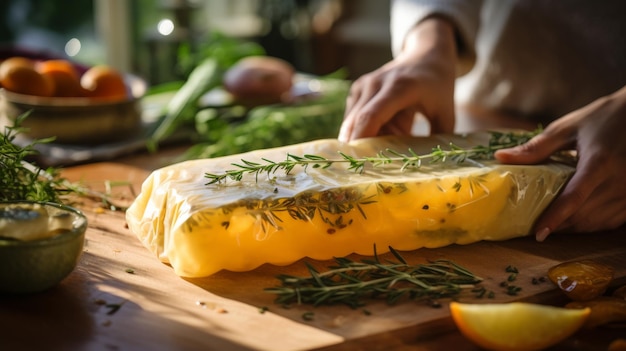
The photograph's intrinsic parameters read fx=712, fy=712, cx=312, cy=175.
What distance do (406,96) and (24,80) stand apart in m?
1.19

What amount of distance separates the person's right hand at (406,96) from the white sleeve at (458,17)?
22 centimetres

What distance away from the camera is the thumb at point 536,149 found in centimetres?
157

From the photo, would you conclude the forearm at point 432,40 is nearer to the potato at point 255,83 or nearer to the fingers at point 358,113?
the fingers at point 358,113


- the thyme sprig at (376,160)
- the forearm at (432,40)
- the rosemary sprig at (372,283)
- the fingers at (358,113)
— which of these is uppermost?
the forearm at (432,40)

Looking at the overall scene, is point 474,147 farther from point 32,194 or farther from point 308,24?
point 308,24

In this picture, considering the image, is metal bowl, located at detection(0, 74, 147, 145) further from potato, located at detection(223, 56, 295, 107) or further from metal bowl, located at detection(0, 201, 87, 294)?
metal bowl, located at detection(0, 201, 87, 294)

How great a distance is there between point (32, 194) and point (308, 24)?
4982mm

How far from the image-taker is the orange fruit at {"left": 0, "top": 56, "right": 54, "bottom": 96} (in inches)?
86.2

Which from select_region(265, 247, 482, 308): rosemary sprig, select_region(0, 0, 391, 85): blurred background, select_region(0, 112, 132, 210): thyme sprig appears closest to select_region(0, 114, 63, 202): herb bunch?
select_region(0, 112, 132, 210): thyme sprig

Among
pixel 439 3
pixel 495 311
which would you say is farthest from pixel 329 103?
pixel 495 311

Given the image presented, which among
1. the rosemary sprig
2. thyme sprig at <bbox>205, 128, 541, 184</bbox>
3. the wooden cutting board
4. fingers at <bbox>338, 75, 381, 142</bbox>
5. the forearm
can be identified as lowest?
the wooden cutting board

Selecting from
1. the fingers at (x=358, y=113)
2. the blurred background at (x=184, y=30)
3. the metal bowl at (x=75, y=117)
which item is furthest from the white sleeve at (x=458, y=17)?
the blurred background at (x=184, y=30)

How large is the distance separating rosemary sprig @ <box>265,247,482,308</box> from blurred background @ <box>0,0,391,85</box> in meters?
1.91

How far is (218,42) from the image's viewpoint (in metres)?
3.12
